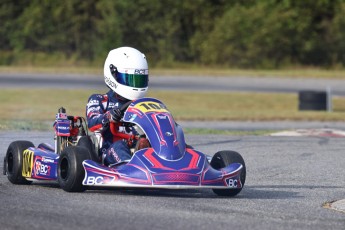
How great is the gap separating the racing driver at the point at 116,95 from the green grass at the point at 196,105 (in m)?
12.3

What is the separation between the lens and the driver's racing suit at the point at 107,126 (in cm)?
911

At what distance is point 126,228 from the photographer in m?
6.77

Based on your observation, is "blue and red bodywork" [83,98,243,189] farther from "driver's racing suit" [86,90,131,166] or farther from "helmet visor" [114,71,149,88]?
"helmet visor" [114,71,149,88]

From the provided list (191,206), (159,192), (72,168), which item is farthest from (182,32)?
(191,206)

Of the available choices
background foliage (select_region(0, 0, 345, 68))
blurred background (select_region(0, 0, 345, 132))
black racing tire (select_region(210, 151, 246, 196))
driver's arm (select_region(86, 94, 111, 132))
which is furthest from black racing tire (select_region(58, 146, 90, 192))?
background foliage (select_region(0, 0, 345, 68))

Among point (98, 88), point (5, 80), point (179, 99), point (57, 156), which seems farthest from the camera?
point (5, 80)

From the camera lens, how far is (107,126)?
31.3 ft

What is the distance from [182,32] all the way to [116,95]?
142 feet

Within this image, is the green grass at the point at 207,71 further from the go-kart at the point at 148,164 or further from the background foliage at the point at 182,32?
the go-kart at the point at 148,164

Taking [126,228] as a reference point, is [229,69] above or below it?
below

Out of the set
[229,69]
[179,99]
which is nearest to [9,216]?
[179,99]

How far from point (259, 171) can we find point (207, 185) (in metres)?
3.37

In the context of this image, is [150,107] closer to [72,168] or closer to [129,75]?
[129,75]

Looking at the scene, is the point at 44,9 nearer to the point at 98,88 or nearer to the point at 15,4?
the point at 15,4
